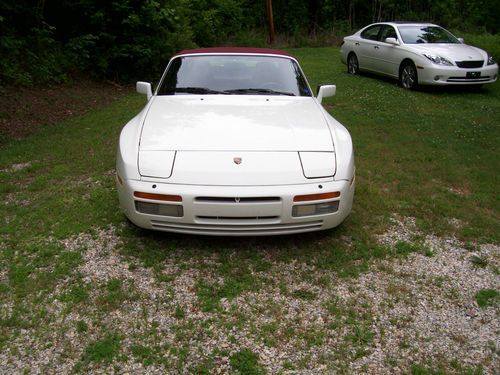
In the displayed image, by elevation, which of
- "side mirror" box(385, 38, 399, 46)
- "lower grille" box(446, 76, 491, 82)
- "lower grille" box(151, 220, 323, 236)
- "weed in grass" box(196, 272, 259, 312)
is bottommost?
"lower grille" box(446, 76, 491, 82)

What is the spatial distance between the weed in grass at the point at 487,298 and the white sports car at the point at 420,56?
22.9ft

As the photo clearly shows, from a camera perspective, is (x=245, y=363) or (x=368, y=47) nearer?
(x=245, y=363)

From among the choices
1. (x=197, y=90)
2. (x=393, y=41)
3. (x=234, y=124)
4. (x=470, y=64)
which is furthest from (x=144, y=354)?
(x=393, y=41)

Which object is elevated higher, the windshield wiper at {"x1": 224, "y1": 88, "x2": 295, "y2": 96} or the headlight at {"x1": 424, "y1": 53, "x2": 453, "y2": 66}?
the windshield wiper at {"x1": 224, "y1": 88, "x2": 295, "y2": 96}

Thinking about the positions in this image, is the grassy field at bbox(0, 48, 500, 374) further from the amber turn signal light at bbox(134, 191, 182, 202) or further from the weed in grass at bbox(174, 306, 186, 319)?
the amber turn signal light at bbox(134, 191, 182, 202)

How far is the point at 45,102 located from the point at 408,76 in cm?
726

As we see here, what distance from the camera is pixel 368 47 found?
37.2 ft

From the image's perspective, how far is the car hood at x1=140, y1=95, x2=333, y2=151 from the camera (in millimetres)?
3502

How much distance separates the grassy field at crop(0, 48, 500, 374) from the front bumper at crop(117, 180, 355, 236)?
27 centimetres

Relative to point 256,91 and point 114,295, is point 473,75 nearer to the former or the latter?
point 256,91

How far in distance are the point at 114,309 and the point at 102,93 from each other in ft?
28.6

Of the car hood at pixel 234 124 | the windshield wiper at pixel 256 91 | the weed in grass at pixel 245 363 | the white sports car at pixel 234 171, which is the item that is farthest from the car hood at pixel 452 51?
the weed in grass at pixel 245 363

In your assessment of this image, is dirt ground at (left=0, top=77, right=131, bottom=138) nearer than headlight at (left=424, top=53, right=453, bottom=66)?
Yes

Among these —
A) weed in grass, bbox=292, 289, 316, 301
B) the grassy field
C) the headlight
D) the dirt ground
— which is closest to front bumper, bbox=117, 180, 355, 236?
the grassy field
